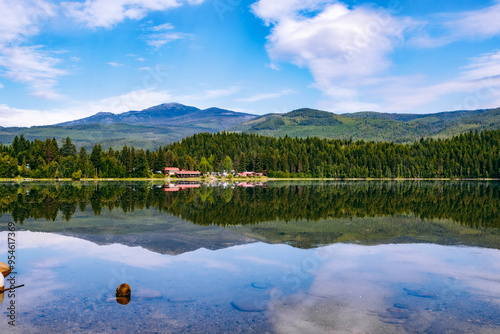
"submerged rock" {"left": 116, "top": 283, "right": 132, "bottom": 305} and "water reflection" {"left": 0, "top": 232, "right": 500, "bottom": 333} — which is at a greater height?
"submerged rock" {"left": 116, "top": 283, "right": 132, "bottom": 305}

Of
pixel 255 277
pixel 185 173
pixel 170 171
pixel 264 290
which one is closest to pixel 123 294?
pixel 264 290

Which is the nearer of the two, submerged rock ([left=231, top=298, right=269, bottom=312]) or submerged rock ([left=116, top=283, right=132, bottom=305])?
submerged rock ([left=231, top=298, right=269, bottom=312])

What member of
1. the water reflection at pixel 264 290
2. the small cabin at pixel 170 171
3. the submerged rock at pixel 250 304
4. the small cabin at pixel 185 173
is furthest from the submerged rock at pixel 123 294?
the small cabin at pixel 185 173

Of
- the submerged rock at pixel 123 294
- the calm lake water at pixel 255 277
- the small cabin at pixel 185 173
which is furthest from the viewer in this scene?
the small cabin at pixel 185 173

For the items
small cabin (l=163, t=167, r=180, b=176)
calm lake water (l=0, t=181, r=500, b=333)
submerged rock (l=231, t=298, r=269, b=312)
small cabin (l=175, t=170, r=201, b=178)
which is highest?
submerged rock (l=231, t=298, r=269, b=312)

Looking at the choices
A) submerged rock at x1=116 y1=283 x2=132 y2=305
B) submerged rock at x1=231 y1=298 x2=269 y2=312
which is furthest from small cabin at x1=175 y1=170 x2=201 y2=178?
submerged rock at x1=231 y1=298 x2=269 y2=312

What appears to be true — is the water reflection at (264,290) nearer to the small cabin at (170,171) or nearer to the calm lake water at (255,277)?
the calm lake water at (255,277)

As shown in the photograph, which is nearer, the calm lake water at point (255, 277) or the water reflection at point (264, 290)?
the water reflection at point (264, 290)

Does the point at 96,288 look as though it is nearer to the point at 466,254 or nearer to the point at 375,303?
the point at 375,303

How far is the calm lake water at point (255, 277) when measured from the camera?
11602 mm

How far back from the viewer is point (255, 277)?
1603 centimetres

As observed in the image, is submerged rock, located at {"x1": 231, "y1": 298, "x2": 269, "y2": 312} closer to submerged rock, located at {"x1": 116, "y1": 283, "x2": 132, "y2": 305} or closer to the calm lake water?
the calm lake water

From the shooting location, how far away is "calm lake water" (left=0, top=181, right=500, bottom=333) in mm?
11602

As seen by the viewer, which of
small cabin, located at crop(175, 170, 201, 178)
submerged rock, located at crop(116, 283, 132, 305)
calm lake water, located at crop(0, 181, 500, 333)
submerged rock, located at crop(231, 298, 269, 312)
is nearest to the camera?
calm lake water, located at crop(0, 181, 500, 333)
